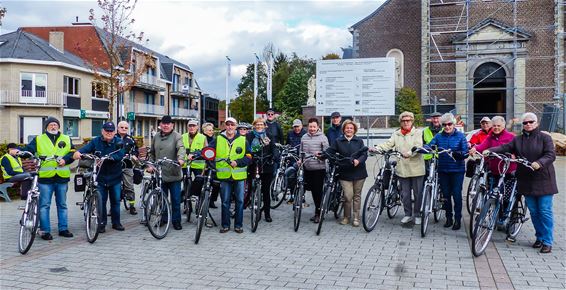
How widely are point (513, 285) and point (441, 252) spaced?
1.49 meters

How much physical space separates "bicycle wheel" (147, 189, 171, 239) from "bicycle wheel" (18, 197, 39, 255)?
1510 mm

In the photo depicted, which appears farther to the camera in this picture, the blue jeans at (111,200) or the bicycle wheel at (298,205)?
the bicycle wheel at (298,205)

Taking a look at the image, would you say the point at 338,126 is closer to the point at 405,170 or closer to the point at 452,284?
the point at 405,170

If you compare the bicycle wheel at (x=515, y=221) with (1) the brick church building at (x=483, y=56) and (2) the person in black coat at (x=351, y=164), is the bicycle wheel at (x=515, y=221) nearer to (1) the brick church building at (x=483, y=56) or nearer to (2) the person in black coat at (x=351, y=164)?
(2) the person in black coat at (x=351, y=164)

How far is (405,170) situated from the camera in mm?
8586

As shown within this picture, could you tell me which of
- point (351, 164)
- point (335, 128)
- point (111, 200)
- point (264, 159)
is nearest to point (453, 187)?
point (351, 164)

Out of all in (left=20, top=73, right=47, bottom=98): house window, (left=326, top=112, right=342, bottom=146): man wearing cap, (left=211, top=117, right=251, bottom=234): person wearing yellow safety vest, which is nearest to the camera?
(left=211, top=117, right=251, bottom=234): person wearing yellow safety vest

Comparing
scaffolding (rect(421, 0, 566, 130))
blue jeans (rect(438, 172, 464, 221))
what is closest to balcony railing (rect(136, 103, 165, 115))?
scaffolding (rect(421, 0, 566, 130))

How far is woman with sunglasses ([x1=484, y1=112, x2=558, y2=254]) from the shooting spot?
22.5 ft

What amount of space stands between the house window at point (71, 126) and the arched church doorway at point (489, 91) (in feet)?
96.0

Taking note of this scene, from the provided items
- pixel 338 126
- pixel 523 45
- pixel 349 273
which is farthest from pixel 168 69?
pixel 349 273

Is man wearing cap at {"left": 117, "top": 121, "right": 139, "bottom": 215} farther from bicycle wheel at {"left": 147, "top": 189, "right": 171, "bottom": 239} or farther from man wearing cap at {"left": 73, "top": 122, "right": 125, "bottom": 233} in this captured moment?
bicycle wheel at {"left": 147, "top": 189, "right": 171, "bottom": 239}

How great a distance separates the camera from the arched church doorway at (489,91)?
107 feet

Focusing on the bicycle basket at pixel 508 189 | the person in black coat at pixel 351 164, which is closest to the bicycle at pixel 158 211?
the person in black coat at pixel 351 164
